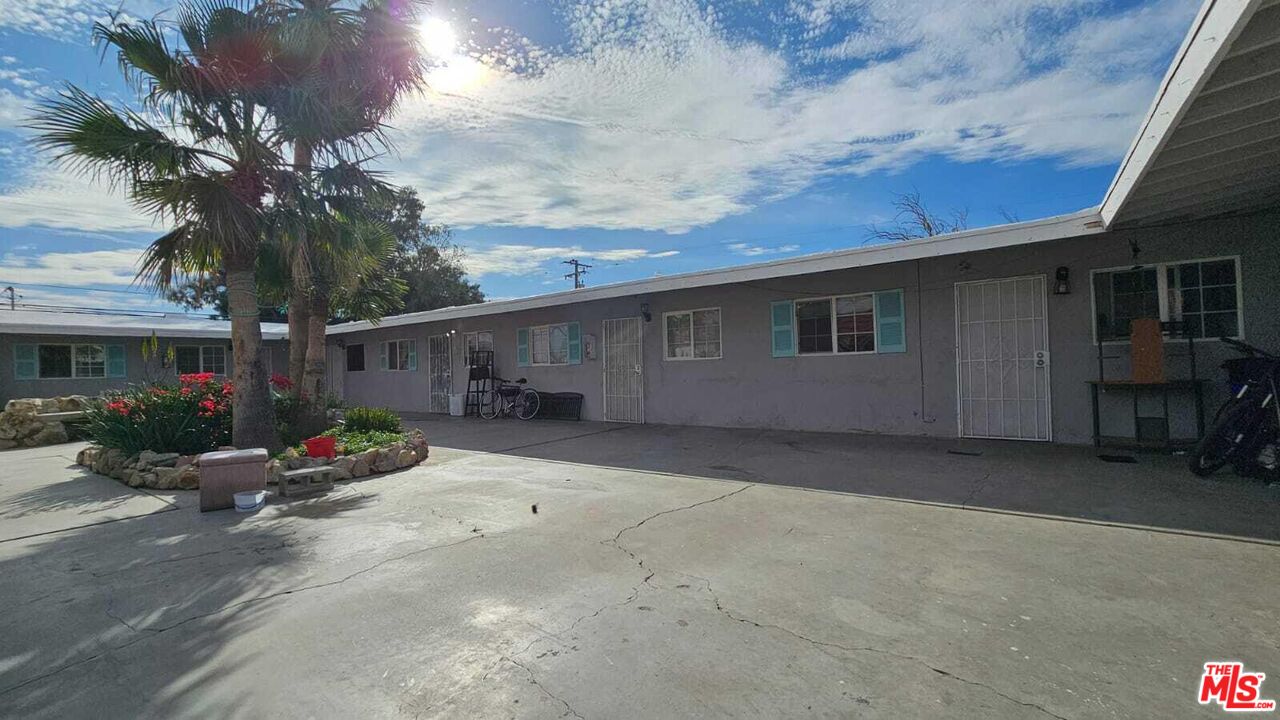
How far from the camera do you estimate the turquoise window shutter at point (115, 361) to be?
17328 mm

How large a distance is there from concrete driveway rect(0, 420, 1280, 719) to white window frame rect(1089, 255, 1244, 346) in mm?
2287

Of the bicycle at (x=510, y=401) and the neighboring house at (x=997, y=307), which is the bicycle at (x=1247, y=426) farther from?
the bicycle at (x=510, y=401)

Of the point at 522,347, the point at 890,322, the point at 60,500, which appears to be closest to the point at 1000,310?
the point at 890,322

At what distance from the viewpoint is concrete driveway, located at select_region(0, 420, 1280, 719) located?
8.29 feet

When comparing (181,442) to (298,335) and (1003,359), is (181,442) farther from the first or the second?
(1003,359)

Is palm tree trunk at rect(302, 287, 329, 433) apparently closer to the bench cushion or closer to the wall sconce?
the bench cushion

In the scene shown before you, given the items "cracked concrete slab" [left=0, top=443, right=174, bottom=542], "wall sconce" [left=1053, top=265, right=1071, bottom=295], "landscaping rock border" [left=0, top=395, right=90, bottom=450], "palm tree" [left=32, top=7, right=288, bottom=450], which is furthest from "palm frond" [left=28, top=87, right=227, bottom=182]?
"wall sconce" [left=1053, top=265, right=1071, bottom=295]

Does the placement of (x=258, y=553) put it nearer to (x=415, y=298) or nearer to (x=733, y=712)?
(x=733, y=712)

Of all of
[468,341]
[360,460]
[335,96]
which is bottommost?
[360,460]

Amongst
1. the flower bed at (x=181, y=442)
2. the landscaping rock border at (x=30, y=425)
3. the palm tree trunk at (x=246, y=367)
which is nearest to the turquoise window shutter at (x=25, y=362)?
the landscaping rock border at (x=30, y=425)

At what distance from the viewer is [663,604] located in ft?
11.1

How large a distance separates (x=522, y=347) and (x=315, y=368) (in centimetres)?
572

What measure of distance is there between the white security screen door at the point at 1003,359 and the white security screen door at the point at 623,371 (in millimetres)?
5945

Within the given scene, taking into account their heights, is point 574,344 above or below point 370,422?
above
